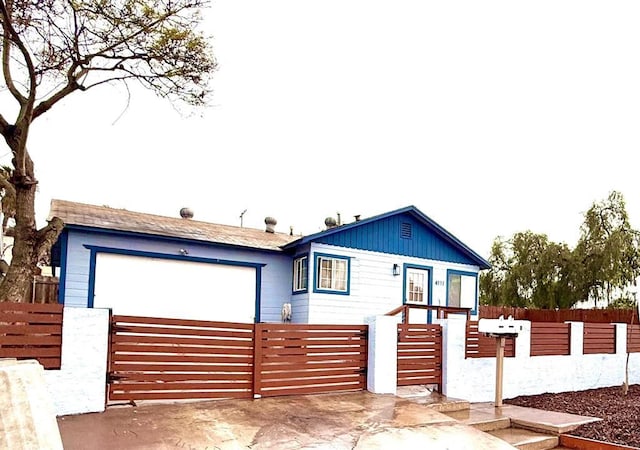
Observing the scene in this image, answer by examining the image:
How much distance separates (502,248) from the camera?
24.2m

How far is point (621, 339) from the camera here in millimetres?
11359

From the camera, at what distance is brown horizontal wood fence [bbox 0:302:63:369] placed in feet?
17.1

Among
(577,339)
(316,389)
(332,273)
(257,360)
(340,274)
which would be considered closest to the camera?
(257,360)

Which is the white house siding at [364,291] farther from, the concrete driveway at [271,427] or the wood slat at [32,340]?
the wood slat at [32,340]

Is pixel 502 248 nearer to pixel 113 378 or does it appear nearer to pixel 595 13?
pixel 595 13

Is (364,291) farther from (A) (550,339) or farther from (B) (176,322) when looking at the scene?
(B) (176,322)

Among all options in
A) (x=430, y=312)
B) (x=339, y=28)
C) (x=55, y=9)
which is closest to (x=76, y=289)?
(x=55, y=9)

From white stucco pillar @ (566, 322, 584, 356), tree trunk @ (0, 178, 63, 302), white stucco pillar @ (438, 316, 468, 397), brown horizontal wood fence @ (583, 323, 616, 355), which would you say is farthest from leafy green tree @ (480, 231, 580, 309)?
tree trunk @ (0, 178, 63, 302)

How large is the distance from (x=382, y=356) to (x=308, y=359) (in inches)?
42.9

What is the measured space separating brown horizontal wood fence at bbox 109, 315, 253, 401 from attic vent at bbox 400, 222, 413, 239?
733cm

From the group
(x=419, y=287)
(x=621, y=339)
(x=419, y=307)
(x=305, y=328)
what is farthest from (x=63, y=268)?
(x=621, y=339)

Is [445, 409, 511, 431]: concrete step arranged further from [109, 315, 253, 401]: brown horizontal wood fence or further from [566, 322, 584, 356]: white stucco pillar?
[566, 322, 584, 356]: white stucco pillar

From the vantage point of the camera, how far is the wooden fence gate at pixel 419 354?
7.77m

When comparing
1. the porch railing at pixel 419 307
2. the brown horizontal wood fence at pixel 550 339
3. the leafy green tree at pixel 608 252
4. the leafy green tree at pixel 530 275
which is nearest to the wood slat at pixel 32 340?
the porch railing at pixel 419 307
